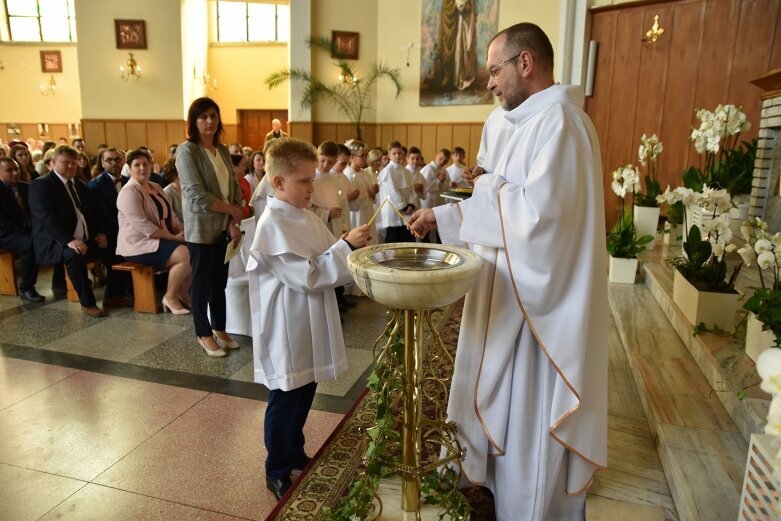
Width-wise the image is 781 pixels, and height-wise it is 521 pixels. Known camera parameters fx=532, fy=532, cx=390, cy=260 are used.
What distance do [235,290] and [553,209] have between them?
3319 mm

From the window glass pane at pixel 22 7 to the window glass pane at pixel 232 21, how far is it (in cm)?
597

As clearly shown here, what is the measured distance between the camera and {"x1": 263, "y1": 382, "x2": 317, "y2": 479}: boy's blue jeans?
2.34 metres

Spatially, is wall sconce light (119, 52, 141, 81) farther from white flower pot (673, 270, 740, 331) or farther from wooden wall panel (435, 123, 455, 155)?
white flower pot (673, 270, 740, 331)

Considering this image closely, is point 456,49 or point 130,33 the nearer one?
point 456,49

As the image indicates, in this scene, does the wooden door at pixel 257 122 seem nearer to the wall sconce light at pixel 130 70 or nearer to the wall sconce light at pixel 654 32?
the wall sconce light at pixel 130 70

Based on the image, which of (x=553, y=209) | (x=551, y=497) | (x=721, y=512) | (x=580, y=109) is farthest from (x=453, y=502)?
(x=580, y=109)

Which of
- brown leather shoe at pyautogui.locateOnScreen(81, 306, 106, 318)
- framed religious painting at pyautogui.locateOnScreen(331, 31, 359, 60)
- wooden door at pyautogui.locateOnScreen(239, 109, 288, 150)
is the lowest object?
brown leather shoe at pyautogui.locateOnScreen(81, 306, 106, 318)

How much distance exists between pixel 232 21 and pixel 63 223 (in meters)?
13.2

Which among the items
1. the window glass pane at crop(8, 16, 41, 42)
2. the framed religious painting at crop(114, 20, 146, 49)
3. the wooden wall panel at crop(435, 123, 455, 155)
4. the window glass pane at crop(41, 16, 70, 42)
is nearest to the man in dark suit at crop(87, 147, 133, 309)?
the framed religious painting at crop(114, 20, 146, 49)

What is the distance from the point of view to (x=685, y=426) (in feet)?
7.38

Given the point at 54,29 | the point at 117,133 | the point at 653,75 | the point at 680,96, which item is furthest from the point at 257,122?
the point at 680,96

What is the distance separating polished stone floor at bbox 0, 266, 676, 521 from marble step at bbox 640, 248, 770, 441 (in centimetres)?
36

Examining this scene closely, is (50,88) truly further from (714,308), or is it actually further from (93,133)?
(714,308)

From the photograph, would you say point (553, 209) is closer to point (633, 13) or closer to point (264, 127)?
point (633, 13)
